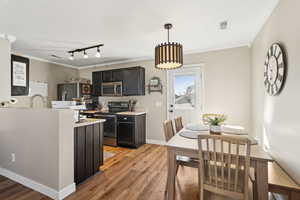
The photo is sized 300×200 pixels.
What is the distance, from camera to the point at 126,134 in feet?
13.1

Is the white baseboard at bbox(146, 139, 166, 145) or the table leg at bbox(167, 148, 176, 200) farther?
the white baseboard at bbox(146, 139, 166, 145)

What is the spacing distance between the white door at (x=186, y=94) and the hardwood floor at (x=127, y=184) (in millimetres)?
1413

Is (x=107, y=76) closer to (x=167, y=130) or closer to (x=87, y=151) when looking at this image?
(x=87, y=151)

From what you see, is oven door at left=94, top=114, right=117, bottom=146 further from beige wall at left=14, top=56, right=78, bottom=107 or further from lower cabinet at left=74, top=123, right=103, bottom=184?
beige wall at left=14, top=56, right=78, bottom=107

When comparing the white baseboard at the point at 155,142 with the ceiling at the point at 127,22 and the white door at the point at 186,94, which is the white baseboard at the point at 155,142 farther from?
the ceiling at the point at 127,22

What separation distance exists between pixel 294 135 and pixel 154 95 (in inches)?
126

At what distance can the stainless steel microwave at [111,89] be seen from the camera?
14.6 feet

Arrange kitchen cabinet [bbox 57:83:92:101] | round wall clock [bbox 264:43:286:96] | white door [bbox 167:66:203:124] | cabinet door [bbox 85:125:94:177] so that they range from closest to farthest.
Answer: round wall clock [bbox 264:43:286:96]
cabinet door [bbox 85:125:94:177]
white door [bbox 167:66:203:124]
kitchen cabinet [bbox 57:83:92:101]

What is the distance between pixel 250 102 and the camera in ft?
11.0

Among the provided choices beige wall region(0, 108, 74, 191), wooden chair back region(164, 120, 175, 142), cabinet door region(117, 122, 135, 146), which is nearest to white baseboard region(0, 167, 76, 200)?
beige wall region(0, 108, 74, 191)

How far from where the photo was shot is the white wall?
9.06ft

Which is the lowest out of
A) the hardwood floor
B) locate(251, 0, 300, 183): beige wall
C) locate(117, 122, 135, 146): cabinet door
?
the hardwood floor

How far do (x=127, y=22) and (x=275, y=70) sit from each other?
2.24 m

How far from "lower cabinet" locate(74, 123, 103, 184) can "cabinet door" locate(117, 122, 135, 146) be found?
1.30 meters
